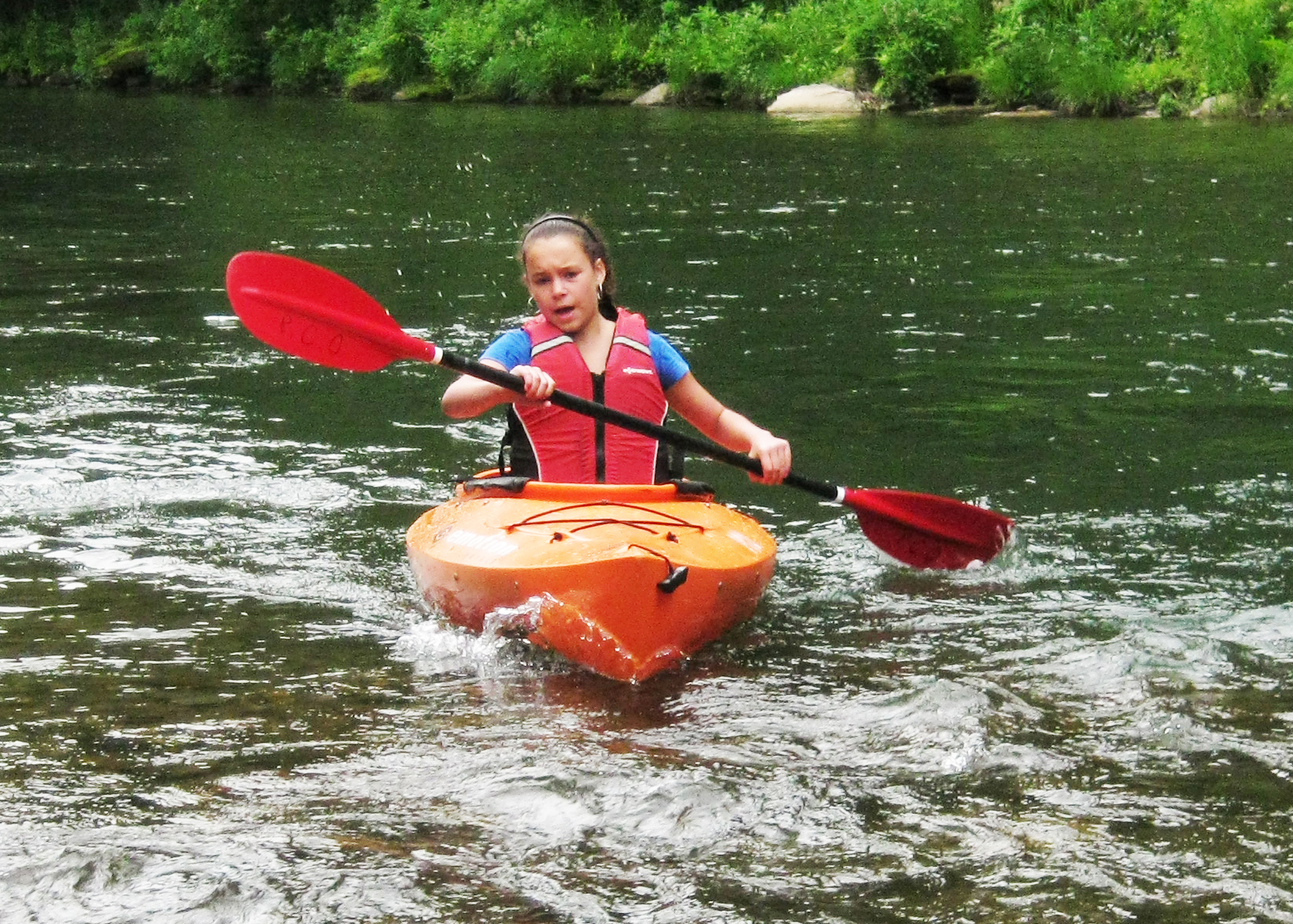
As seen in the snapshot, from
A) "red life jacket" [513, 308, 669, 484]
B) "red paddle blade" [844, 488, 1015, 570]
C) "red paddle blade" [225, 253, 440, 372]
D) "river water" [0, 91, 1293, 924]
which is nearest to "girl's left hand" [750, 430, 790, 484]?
"red life jacket" [513, 308, 669, 484]

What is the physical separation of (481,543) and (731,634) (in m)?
0.73

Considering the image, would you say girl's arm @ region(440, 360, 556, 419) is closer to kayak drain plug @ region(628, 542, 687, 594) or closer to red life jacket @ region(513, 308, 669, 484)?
red life jacket @ region(513, 308, 669, 484)

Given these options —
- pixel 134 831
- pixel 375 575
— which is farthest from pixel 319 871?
pixel 375 575

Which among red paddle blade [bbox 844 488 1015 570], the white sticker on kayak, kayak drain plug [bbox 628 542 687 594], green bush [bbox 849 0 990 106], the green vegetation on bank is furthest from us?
green bush [bbox 849 0 990 106]

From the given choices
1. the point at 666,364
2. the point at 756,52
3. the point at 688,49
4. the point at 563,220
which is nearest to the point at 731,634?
the point at 666,364

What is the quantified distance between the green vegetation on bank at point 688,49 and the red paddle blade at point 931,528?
1599cm

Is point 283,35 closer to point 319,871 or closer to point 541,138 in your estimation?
point 541,138

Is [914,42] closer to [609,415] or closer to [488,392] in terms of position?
[488,392]

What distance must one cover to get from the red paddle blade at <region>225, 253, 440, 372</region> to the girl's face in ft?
1.21

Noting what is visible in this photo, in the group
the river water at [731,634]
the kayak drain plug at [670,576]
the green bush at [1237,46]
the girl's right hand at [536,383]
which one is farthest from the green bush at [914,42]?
the kayak drain plug at [670,576]

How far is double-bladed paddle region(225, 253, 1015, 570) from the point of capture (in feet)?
14.7

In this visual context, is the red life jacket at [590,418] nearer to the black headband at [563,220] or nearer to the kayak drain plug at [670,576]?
the black headband at [563,220]

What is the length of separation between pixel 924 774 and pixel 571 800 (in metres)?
0.72

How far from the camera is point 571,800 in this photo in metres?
3.34
